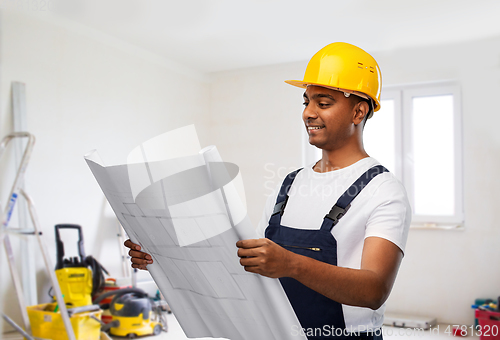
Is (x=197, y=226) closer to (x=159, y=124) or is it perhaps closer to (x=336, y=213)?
(x=336, y=213)

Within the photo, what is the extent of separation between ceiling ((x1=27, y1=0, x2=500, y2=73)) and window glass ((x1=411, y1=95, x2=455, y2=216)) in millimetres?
654

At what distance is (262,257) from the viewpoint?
0.72 meters

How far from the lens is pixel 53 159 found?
3598 mm

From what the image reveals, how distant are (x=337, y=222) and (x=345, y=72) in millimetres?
370

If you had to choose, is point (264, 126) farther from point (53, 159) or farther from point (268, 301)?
point (268, 301)

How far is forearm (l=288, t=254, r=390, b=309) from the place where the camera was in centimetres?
78

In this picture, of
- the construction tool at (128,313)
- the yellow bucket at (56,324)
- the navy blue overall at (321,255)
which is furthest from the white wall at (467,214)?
the navy blue overall at (321,255)

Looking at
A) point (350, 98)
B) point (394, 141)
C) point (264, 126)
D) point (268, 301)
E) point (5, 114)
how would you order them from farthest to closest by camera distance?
point (264, 126) → point (394, 141) → point (5, 114) → point (350, 98) → point (268, 301)

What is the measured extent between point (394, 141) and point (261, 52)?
1.68 m

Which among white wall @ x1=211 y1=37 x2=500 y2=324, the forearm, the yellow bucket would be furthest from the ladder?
white wall @ x1=211 y1=37 x2=500 y2=324

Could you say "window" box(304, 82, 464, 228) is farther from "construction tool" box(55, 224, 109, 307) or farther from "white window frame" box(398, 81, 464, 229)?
"construction tool" box(55, 224, 109, 307)

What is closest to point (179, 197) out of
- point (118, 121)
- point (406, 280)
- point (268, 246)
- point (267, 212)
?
point (268, 246)

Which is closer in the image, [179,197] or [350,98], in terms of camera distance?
[179,197]

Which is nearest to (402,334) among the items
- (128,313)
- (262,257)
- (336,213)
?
(128,313)
